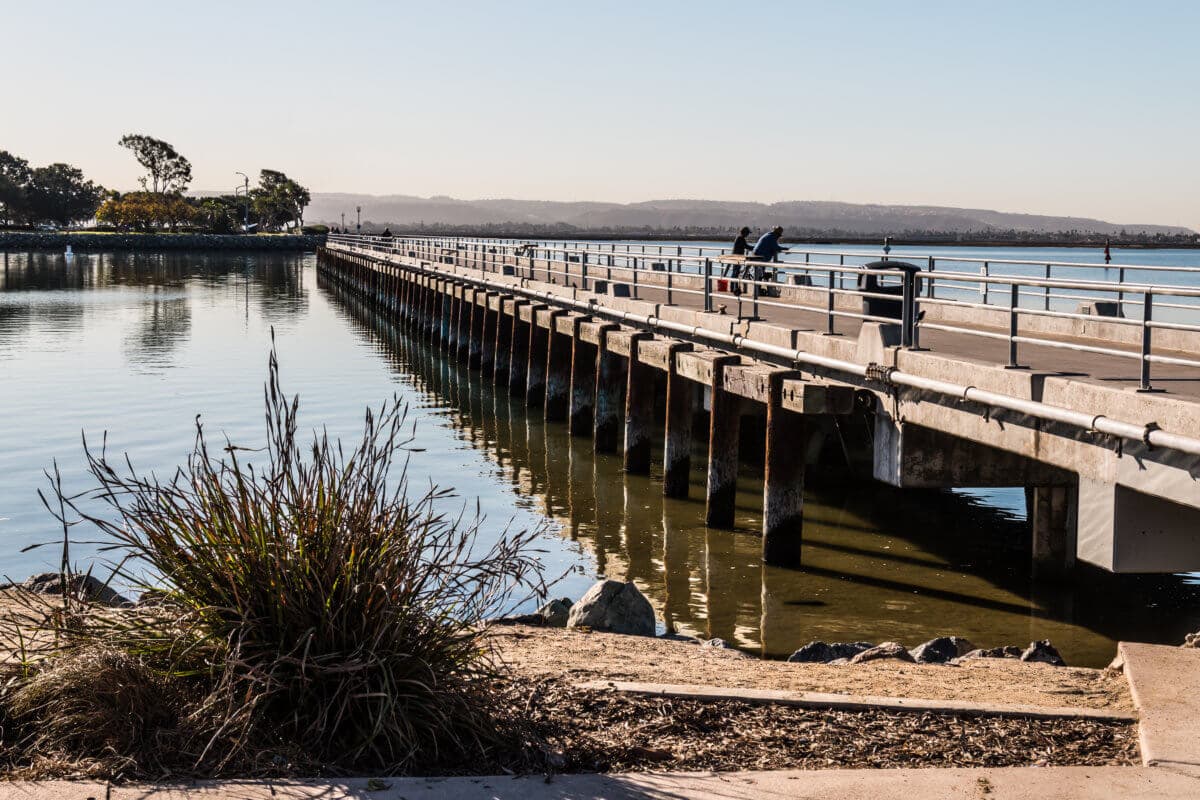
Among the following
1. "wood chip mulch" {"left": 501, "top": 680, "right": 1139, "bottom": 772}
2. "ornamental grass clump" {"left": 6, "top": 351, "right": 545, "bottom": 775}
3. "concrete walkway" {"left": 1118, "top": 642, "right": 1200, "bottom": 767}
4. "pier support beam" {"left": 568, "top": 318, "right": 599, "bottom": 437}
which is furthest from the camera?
"pier support beam" {"left": 568, "top": 318, "right": 599, "bottom": 437}

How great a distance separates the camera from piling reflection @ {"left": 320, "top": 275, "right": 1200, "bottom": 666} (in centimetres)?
1179

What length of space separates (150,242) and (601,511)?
14365 cm

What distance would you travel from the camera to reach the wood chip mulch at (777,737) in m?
5.65

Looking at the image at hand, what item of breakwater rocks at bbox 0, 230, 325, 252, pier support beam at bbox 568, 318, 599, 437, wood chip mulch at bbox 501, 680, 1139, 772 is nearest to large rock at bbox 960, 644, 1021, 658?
wood chip mulch at bbox 501, 680, 1139, 772

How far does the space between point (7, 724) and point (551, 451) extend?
54.7ft

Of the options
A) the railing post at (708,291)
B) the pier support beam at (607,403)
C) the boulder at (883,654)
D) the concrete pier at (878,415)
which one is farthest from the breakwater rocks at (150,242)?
the boulder at (883,654)

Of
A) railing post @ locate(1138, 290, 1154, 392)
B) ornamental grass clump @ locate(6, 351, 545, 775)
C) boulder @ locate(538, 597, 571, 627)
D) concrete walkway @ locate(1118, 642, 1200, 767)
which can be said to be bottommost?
boulder @ locate(538, 597, 571, 627)

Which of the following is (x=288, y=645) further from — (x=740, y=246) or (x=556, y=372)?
(x=740, y=246)

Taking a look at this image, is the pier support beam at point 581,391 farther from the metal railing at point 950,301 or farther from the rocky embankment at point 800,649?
the rocky embankment at point 800,649

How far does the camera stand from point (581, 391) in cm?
2311

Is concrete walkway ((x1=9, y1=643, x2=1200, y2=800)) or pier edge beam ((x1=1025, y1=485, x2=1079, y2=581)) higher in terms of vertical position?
concrete walkway ((x1=9, y1=643, x2=1200, y2=800))

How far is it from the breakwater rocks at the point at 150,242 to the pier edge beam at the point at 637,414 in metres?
134

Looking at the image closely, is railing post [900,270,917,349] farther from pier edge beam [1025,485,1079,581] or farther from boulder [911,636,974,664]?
boulder [911,636,974,664]

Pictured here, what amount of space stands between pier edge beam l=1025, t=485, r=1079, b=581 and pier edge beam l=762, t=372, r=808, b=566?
2322 millimetres
